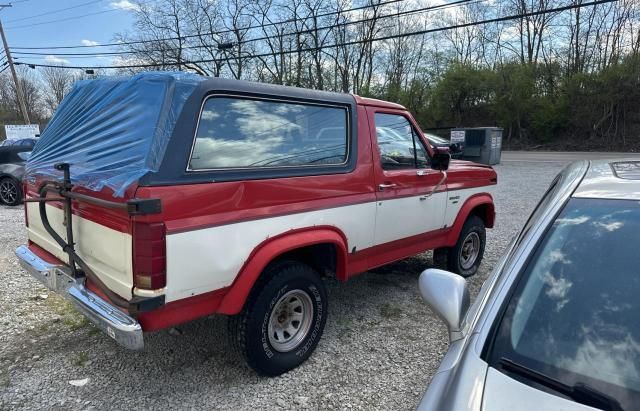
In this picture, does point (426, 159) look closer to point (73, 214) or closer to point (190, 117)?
point (190, 117)

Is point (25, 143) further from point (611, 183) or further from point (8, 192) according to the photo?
point (611, 183)

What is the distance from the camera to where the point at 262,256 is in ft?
9.25

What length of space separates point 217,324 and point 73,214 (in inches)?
62.0

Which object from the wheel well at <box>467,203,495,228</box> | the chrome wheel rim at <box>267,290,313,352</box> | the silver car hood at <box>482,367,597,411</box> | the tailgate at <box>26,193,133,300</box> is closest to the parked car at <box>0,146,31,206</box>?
the tailgate at <box>26,193,133,300</box>

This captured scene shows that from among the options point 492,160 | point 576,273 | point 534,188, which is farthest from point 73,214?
point 492,160

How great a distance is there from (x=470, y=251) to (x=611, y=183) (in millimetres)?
3342

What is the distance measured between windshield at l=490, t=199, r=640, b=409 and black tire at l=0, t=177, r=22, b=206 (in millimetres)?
11339

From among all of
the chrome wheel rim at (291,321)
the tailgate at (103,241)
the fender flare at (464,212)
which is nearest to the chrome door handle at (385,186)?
the chrome wheel rim at (291,321)

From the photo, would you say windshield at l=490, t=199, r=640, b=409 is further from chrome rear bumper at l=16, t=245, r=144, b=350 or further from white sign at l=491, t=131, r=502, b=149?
white sign at l=491, t=131, r=502, b=149

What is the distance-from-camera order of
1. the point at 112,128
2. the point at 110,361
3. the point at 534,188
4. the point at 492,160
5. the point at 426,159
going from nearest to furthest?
1. the point at 112,128
2. the point at 110,361
3. the point at 426,159
4. the point at 534,188
5. the point at 492,160

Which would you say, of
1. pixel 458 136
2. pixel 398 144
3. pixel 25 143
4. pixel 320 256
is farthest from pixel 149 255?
pixel 458 136

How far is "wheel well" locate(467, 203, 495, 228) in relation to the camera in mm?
5289

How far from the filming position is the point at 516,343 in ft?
5.08

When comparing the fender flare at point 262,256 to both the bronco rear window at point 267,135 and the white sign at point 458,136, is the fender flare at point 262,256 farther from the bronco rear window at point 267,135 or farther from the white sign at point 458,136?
the white sign at point 458,136
